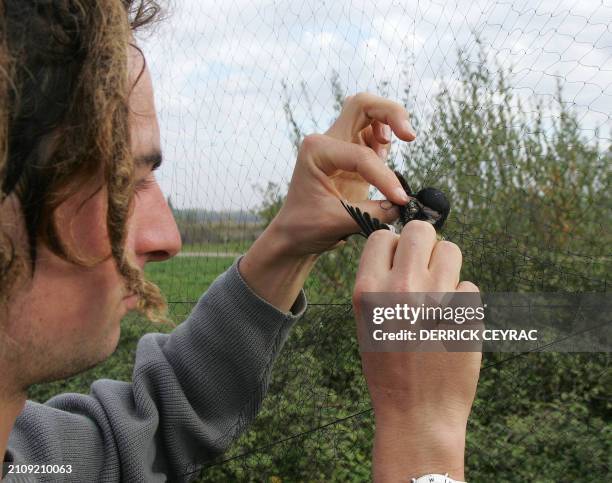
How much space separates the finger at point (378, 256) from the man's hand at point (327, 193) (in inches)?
10.8

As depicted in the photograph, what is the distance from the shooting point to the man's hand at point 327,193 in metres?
1.45

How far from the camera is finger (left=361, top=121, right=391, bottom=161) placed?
1.58 metres

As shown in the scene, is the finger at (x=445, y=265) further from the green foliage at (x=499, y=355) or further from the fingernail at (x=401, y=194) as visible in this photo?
the green foliage at (x=499, y=355)

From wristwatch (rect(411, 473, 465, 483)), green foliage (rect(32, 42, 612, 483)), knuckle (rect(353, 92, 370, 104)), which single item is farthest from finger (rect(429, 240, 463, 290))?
green foliage (rect(32, 42, 612, 483))

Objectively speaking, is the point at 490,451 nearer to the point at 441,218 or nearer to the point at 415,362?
the point at 441,218

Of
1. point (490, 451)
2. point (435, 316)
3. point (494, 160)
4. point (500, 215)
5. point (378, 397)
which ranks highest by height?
point (494, 160)

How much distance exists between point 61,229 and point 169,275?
302 cm

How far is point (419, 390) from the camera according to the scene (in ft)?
3.54

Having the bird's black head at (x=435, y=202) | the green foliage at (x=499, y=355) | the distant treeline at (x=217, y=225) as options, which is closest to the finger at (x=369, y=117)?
the bird's black head at (x=435, y=202)

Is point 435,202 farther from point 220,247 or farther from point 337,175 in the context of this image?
point 220,247

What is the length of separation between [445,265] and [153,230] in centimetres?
53

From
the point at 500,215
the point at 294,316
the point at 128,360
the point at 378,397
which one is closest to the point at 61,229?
the point at 378,397

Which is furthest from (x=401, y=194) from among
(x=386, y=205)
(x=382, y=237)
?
(x=382, y=237)

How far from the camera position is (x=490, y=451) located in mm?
2566
